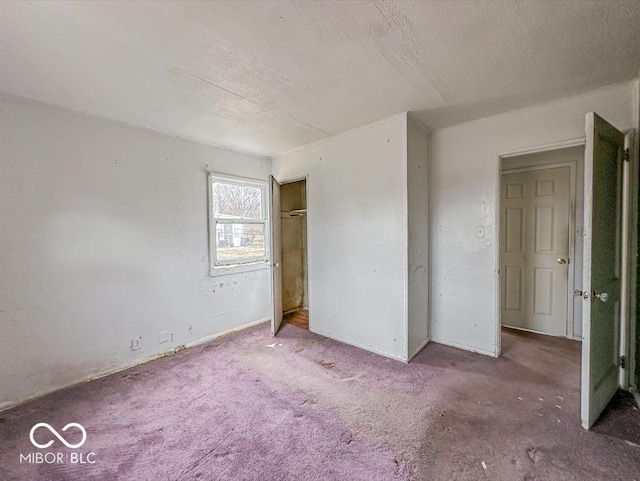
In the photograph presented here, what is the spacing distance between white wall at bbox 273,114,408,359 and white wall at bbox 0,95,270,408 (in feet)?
4.40

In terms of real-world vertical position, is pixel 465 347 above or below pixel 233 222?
below

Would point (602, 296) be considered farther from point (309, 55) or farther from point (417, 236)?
point (309, 55)

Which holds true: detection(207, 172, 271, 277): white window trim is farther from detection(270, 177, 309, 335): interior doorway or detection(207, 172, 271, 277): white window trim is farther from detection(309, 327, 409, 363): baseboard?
detection(309, 327, 409, 363): baseboard

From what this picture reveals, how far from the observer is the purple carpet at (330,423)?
5.09 feet

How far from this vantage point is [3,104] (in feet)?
6.98

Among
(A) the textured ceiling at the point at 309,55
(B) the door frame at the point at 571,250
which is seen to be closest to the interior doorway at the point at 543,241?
(B) the door frame at the point at 571,250

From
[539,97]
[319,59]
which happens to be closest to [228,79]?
[319,59]

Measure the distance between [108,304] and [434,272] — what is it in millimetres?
3383

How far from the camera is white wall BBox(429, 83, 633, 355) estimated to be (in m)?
2.57

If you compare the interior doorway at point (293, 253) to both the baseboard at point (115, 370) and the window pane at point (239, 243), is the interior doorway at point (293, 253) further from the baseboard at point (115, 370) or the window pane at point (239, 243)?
the baseboard at point (115, 370)

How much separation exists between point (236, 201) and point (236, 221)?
0.90ft


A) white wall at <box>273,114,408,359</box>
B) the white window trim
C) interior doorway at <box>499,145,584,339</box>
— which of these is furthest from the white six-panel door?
the white window trim

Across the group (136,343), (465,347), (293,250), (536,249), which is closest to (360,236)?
(465,347)

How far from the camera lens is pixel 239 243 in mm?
3867
